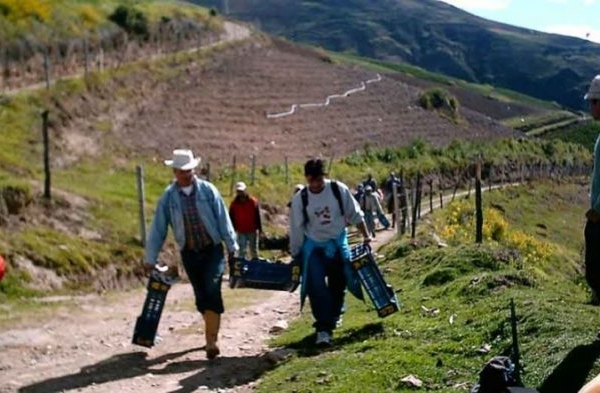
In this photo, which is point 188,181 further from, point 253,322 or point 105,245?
point 105,245

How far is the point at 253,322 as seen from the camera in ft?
38.7

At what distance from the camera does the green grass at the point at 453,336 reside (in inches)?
285

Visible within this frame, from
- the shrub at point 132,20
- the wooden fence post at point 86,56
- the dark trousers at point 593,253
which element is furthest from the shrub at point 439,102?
the dark trousers at point 593,253

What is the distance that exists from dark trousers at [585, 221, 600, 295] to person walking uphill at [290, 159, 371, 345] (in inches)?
109

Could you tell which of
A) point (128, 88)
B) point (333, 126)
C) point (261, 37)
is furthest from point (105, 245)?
point (261, 37)

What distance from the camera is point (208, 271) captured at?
9.57 m

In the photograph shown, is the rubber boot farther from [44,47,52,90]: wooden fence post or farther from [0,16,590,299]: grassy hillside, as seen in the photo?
[44,47,52,90]: wooden fence post

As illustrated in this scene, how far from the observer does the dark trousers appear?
7.36 meters

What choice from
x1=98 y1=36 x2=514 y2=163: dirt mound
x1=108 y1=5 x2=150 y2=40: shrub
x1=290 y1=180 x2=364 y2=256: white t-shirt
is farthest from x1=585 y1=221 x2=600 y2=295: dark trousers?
x1=108 y1=5 x2=150 y2=40: shrub

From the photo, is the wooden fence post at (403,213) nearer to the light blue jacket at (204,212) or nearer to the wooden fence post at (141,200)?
the wooden fence post at (141,200)

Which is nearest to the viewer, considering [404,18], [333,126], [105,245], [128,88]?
[105,245]

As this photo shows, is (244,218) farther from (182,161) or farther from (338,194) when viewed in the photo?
(182,161)

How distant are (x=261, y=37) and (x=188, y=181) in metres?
55.5

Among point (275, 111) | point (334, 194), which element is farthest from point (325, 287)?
point (275, 111)
